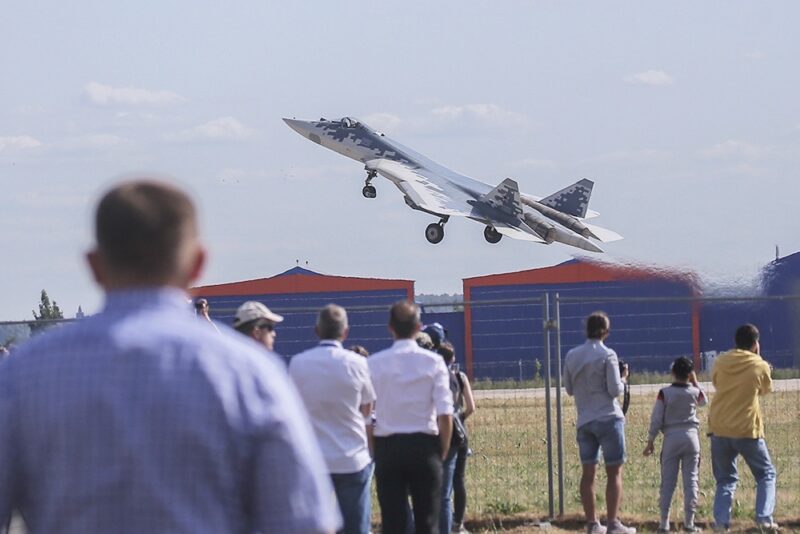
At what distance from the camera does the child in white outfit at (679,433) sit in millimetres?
11508

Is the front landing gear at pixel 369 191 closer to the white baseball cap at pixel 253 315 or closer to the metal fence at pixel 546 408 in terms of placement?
the metal fence at pixel 546 408

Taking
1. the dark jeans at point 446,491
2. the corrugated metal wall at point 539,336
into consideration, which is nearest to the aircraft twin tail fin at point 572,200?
the corrugated metal wall at point 539,336

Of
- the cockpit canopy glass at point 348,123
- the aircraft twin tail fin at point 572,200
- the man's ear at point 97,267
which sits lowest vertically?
the man's ear at point 97,267

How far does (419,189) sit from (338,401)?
119 feet

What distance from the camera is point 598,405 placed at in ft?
36.3

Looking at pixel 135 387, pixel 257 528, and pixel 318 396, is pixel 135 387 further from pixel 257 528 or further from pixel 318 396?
pixel 318 396

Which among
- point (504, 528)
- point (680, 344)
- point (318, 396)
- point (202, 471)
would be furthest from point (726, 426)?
point (202, 471)

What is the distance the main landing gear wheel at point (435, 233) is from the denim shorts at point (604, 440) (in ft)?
107

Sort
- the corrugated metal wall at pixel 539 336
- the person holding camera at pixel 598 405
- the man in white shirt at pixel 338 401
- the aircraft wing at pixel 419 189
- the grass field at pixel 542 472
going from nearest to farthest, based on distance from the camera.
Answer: the man in white shirt at pixel 338 401 < the person holding camera at pixel 598 405 < the grass field at pixel 542 472 < the corrugated metal wall at pixel 539 336 < the aircraft wing at pixel 419 189

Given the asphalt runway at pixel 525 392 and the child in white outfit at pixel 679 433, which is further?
→ the asphalt runway at pixel 525 392

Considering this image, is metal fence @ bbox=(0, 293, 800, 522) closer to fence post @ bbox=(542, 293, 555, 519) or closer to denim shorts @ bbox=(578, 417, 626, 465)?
fence post @ bbox=(542, 293, 555, 519)

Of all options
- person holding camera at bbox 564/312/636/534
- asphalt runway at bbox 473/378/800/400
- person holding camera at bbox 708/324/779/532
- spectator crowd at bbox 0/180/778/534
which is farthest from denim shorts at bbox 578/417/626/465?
spectator crowd at bbox 0/180/778/534

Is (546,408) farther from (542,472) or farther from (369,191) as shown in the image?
(369,191)

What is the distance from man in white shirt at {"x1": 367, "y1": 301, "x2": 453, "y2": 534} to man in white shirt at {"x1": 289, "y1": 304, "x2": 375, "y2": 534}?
48 cm
